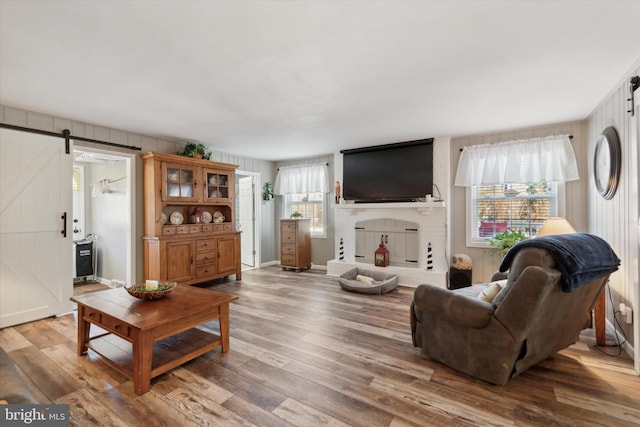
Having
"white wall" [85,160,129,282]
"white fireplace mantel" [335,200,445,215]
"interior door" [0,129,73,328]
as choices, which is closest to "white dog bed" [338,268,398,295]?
"white fireplace mantel" [335,200,445,215]

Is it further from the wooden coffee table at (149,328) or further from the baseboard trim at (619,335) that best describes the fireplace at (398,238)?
the wooden coffee table at (149,328)

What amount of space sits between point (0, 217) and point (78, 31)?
257 cm

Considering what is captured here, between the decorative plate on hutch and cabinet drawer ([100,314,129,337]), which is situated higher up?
the decorative plate on hutch

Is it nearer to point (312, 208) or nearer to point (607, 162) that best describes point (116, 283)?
point (312, 208)

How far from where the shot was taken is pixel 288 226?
19.6 feet

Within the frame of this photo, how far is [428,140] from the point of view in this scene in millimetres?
4770

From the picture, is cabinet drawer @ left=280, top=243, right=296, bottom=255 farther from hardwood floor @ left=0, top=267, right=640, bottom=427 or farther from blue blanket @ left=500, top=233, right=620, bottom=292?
blue blanket @ left=500, top=233, right=620, bottom=292

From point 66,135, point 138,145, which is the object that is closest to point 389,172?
point 138,145

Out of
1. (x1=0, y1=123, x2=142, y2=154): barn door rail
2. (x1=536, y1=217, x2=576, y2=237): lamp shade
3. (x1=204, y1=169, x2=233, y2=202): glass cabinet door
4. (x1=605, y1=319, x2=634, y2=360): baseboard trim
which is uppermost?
(x1=0, y1=123, x2=142, y2=154): barn door rail

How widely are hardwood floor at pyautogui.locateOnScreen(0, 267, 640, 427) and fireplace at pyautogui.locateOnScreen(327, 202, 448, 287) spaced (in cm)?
191

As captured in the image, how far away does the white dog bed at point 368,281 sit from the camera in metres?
4.31

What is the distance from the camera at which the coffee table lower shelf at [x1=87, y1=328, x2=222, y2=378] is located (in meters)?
2.22

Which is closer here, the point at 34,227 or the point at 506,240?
the point at 34,227

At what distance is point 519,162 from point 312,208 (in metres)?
3.76
